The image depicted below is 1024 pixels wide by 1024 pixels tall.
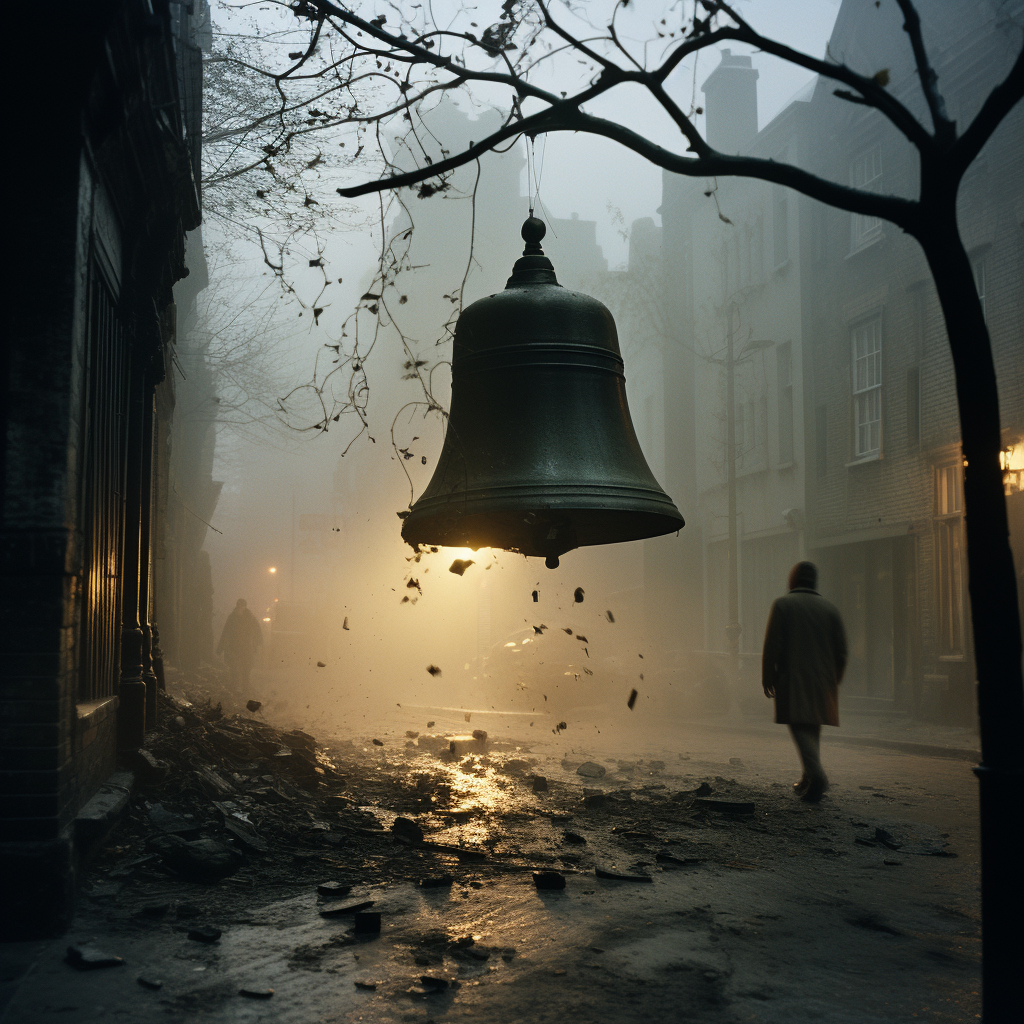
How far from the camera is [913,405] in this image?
17953mm

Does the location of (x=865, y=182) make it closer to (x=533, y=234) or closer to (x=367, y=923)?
(x=533, y=234)

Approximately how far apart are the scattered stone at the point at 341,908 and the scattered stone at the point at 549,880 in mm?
920

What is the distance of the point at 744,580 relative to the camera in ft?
83.3

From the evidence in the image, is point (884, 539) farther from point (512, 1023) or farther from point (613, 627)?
point (512, 1023)

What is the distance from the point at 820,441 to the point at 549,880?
1762 centimetres

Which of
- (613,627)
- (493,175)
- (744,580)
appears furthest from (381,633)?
(493,175)

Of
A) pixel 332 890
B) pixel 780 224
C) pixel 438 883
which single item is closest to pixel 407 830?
pixel 438 883

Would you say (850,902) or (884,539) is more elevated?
(884,539)

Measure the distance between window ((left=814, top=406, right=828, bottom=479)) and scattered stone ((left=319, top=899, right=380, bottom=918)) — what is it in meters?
18.1

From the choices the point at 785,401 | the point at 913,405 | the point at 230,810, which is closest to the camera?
the point at 230,810

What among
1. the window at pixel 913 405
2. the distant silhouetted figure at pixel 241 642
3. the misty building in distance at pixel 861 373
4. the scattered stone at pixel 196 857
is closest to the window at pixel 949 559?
the misty building in distance at pixel 861 373

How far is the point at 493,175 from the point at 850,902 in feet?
179

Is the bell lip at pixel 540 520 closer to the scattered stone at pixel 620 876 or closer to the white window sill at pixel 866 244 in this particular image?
the scattered stone at pixel 620 876

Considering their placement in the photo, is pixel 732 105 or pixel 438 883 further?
pixel 732 105
